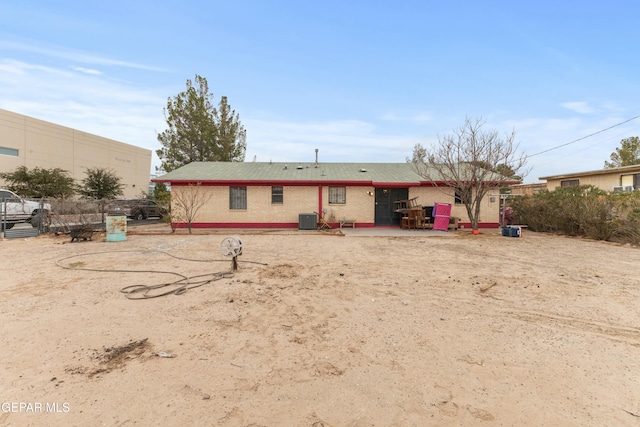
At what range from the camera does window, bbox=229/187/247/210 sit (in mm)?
15203

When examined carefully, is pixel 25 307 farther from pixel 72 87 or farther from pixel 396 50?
pixel 396 50

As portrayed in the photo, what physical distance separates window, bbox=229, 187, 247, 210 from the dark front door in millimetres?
7373

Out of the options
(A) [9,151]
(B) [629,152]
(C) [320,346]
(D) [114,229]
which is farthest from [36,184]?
(B) [629,152]

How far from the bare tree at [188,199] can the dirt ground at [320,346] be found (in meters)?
7.90

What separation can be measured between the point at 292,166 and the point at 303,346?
15.8 metres

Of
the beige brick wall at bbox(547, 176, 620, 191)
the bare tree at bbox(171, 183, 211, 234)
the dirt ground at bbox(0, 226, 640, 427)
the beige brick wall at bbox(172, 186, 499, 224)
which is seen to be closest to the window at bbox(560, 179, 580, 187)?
the beige brick wall at bbox(547, 176, 620, 191)

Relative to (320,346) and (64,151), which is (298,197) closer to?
(320,346)

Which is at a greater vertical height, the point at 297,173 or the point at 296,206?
the point at 297,173

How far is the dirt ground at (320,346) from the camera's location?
7.02 feet

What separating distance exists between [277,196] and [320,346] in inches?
497

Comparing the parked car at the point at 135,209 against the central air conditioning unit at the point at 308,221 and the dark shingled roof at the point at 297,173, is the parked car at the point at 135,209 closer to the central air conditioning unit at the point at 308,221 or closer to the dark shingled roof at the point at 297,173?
the dark shingled roof at the point at 297,173

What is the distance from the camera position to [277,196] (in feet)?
50.3

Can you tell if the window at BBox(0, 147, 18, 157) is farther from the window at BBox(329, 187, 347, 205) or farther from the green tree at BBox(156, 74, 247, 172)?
the window at BBox(329, 187, 347, 205)

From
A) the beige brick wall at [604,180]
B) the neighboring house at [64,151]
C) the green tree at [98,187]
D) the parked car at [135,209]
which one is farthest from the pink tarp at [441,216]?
the neighboring house at [64,151]
